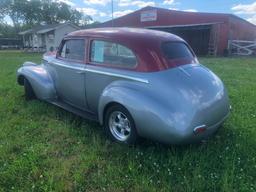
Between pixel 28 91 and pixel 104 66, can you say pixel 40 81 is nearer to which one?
pixel 28 91

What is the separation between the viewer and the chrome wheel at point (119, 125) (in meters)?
3.88

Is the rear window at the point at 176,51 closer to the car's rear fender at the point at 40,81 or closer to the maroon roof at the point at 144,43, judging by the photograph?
the maroon roof at the point at 144,43

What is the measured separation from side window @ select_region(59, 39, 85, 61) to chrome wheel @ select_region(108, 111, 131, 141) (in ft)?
4.31

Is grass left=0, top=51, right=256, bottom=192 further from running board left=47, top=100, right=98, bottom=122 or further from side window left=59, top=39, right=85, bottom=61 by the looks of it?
side window left=59, top=39, right=85, bottom=61

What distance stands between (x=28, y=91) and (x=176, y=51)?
3.62 m

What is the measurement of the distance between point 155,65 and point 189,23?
2453 cm

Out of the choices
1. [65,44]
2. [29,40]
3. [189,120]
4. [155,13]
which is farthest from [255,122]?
[29,40]

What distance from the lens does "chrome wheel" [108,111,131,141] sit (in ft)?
12.7

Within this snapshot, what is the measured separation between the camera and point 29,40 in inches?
1785

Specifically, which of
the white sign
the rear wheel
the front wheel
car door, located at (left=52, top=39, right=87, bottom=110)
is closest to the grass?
the front wheel

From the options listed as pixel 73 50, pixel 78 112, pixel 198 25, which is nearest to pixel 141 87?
pixel 78 112

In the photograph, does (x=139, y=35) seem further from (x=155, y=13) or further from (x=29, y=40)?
(x=29, y=40)

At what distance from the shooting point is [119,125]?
4.00 m

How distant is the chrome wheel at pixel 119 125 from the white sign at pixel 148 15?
2620cm
